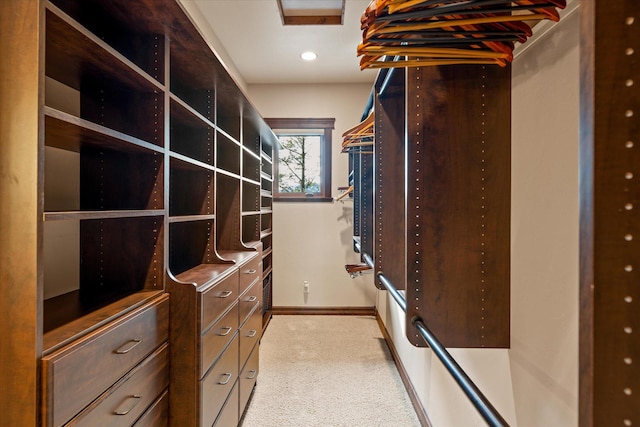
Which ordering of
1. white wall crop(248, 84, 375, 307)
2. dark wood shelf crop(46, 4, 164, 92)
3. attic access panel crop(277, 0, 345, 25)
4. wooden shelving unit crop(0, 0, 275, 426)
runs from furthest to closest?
white wall crop(248, 84, 375, 307) → attic access panel crop(277, 0, 345, 25) → dark wood shelf crop(46, 4, 164, 92) → wooden shelving unit crop(0, 0, 275, 426)

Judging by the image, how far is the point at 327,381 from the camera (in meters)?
2.39

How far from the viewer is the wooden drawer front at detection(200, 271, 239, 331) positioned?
1320 millimetres

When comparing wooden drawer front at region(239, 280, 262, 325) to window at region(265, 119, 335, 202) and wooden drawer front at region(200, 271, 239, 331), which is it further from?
window at region(265, 119, 335, 202)

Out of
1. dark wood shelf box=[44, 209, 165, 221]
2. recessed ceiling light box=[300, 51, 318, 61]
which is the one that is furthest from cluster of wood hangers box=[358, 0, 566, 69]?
recessed ceiling light box=[300, 51, 318, 61]

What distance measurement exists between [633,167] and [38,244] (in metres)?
1.02

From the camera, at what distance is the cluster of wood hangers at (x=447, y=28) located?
2.31 feet

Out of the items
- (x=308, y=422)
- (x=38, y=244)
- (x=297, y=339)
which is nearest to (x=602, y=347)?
(x=38, y=244)

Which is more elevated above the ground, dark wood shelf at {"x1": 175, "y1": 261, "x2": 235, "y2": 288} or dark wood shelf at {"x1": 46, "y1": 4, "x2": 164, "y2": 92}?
dark wood shelf at {"x1": 46, "y1": 4, "x2": 164, "y2": 92}

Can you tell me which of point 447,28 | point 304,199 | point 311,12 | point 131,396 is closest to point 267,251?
point 304,199

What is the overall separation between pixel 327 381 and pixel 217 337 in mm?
1248

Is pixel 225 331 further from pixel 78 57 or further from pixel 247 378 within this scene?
pixel 78 57

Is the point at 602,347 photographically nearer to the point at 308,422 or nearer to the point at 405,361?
the point at 308,422

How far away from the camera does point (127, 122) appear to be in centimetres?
125

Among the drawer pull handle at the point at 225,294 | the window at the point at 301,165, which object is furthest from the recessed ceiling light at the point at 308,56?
the drawer pull handle at the point at 225,294
